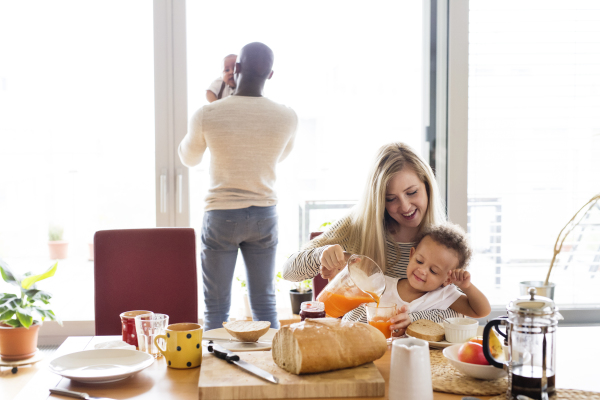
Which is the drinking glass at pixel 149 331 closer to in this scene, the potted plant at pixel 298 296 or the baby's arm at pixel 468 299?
the baby's arm at pixel 468 299

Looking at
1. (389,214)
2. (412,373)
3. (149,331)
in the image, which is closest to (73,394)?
(149,331)

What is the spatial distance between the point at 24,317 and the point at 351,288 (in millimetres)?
1113

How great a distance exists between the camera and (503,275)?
2.94 metres

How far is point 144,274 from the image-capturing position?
1.75 m

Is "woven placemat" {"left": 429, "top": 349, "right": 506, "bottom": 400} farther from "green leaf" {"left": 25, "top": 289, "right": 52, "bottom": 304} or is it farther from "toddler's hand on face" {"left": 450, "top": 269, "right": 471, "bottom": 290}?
"green leaf" {"left": 25, "top": 289, "right": 52, "bottom": 304}

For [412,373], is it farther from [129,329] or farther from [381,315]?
[129,329]

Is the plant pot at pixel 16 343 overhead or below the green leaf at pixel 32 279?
below

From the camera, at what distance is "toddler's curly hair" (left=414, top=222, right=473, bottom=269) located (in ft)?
4.98

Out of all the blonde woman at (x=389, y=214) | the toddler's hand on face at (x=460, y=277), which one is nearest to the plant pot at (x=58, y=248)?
the blonde woman at (x=389, y=214)

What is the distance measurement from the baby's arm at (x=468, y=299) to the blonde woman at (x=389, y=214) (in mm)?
189

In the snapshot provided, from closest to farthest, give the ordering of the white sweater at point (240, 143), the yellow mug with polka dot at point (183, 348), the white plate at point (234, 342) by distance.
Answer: the yellow mug with polka dot at point (183, 348)
the white plate at point (234, 342)
the white sweater at point (240, 143)

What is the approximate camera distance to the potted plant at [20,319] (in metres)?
1.62

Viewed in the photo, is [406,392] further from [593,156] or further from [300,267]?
[593,156]

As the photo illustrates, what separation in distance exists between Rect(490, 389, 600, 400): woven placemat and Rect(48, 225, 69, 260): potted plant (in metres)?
2.58
